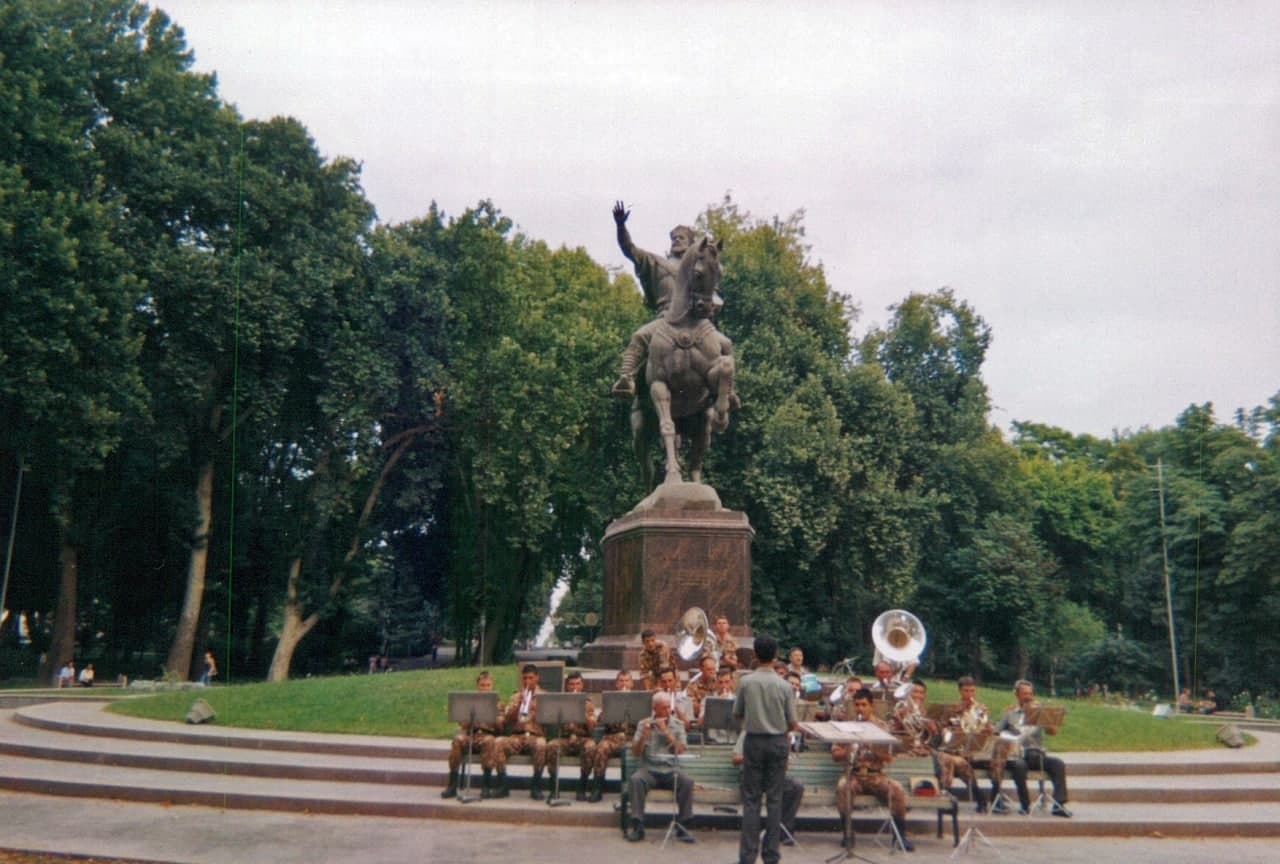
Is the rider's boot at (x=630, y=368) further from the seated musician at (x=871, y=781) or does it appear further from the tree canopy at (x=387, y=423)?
the tree canopy at (x=387, y=423)

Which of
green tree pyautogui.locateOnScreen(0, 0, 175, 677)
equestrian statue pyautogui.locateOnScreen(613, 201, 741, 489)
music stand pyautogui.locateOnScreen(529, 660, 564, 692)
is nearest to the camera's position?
music stand pyautogui.locateOnScreen(529, 660, 564, 692)

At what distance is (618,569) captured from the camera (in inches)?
658

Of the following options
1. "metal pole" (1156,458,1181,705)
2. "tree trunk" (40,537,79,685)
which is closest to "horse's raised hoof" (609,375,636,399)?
"tree trunk" (40,537,79,685)

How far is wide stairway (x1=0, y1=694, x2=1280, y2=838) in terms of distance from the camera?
35.3ft

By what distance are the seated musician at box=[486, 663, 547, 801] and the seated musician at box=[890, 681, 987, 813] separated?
388 cm

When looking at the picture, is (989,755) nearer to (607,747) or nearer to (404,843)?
(607,747)

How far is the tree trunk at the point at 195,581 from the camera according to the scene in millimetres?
32906

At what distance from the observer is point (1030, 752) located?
11.5 meters

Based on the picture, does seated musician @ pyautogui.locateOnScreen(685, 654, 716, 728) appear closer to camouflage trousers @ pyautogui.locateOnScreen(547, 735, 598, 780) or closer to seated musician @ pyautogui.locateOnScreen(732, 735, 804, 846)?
camouflage trousers @ pyautogui.locateOnScreen(547, 735, 598, 780)

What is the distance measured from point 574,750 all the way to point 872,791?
3.37 metres

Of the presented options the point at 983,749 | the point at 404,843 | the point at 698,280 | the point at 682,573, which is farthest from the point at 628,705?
the point at 698,280

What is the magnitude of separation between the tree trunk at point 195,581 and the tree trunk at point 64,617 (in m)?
2.95

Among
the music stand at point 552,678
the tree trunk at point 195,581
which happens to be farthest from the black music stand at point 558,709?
the tree trunk at point 195,581

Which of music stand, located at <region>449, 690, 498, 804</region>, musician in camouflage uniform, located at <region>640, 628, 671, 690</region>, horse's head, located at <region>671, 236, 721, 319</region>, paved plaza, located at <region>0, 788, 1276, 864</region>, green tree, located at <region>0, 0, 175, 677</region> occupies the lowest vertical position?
paved plaza, located at <region>0, 788, 1276, 864</region>
